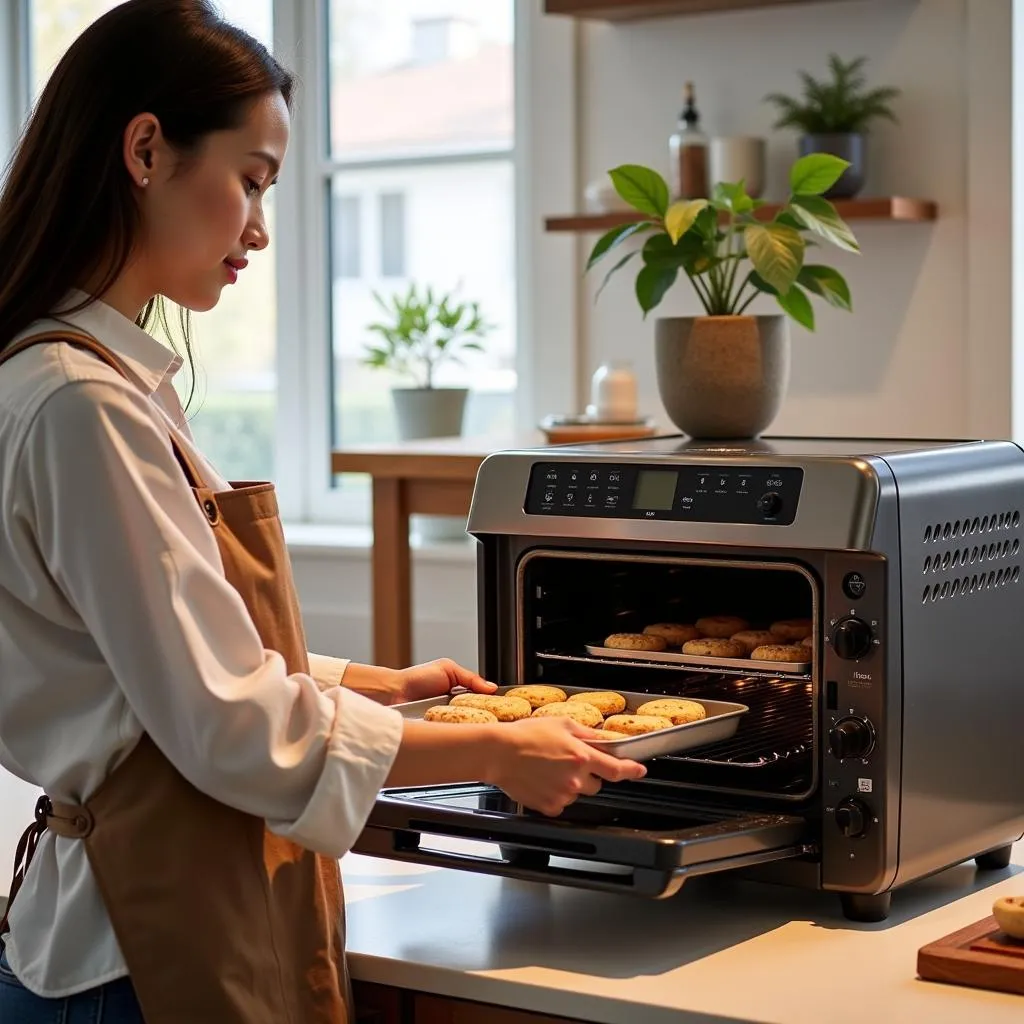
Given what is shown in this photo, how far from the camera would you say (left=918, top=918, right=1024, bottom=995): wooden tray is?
110 centimetres

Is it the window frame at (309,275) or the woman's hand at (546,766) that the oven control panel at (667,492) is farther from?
the window frame at (309,275)

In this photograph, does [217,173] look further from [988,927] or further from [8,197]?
[988,927]

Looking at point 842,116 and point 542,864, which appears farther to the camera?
point 842,116

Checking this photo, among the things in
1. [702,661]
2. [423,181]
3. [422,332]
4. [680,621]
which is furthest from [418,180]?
[702,661]

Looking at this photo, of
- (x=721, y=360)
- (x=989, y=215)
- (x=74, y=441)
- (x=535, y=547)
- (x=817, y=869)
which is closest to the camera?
(x=74, y=441)

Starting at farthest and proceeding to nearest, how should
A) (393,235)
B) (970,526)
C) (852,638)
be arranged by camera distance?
1. (393,235)
2. (970,526)
3. (852,638)

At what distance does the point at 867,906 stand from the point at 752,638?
A: 9.9 inches

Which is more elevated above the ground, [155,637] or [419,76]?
[419,76]

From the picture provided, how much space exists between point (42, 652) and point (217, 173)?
34 cm

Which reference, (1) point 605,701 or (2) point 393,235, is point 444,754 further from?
(2) point 393,235

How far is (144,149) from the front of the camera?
1099 millimetres

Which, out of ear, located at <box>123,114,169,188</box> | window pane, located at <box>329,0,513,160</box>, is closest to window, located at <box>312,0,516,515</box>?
window pane, located at <box>329,0,513,160</box>

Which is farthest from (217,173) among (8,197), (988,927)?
(988,927)

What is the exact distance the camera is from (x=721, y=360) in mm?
1627
